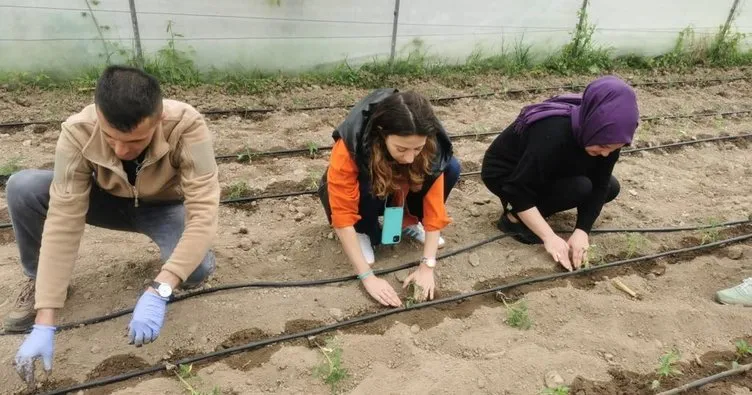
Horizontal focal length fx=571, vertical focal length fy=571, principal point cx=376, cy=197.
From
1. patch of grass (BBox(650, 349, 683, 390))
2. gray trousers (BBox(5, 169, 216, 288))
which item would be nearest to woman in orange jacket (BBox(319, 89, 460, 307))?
gray trousers (BBox(5, 169, 216, 288))

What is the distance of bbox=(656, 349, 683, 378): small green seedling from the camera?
7.18 feet

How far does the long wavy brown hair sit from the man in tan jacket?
627mm

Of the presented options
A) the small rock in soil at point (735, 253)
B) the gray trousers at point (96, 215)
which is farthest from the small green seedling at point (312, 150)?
the small rock in soil at point (735, 253)

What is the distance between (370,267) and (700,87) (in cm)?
479

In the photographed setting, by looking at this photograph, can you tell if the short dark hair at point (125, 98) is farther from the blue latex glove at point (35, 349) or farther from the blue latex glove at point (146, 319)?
the blue latex glove at point (35, 349)

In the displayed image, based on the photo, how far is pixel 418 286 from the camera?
8.44 feet

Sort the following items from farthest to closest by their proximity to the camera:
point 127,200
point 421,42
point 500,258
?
point 421,42
point 500,258
point 127,200

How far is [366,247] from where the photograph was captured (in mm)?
2811

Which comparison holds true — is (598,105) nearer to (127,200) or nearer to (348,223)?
(348,223)

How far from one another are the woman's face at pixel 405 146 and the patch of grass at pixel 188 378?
1.08 metres

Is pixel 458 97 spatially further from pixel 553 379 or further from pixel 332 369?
pixel 332 369

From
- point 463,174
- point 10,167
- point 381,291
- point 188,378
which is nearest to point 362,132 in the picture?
point 381,291

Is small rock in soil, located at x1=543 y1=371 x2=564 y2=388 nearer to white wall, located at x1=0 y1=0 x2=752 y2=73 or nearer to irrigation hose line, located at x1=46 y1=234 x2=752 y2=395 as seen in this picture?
irrigation hose line, located at x1=46 y1=234 x2=752 y2=395

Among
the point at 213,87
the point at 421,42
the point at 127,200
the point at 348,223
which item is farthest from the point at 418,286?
the point at 421,42
